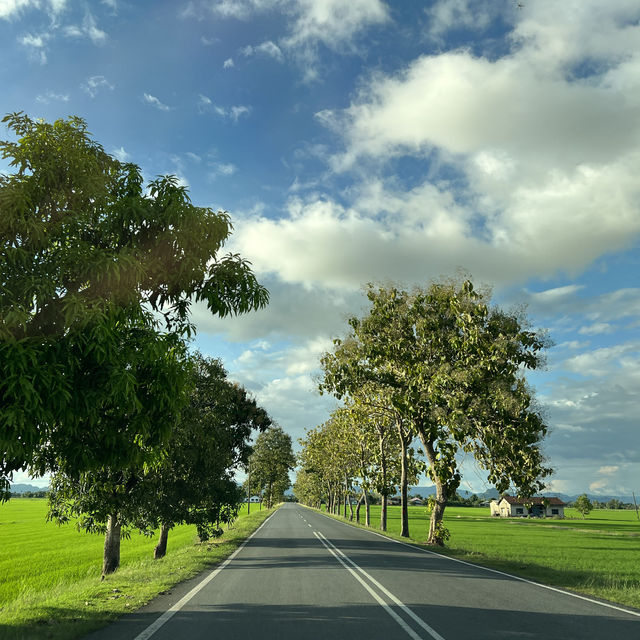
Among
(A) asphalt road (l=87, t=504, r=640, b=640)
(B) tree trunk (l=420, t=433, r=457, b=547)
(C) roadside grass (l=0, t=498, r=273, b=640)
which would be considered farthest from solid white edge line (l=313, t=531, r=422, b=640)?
(B) tree trunk (l=420, t=433, r=457, b=547)

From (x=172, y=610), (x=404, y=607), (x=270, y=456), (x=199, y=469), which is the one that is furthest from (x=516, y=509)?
(x=172, y=610)

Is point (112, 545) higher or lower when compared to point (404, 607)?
lower

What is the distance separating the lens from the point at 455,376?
69.1ft

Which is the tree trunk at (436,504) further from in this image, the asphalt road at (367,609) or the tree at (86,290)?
the tree at (86,290)

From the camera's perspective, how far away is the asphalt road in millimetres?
7020

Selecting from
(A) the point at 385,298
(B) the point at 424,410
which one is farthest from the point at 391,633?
(A) the point at 385,298

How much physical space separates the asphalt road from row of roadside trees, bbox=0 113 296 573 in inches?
101

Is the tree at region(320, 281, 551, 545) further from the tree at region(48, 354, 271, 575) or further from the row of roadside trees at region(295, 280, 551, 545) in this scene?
the tree at region(48, 354, 271, 575)

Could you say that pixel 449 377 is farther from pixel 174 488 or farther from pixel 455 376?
pixel 174 488

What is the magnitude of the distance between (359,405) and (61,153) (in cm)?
2517

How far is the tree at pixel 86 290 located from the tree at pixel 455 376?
14.8 metres

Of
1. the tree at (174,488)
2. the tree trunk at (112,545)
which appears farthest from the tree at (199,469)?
the tree trunk at (112,545)

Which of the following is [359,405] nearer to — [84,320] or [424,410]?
[424,410]

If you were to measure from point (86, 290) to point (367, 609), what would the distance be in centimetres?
669
